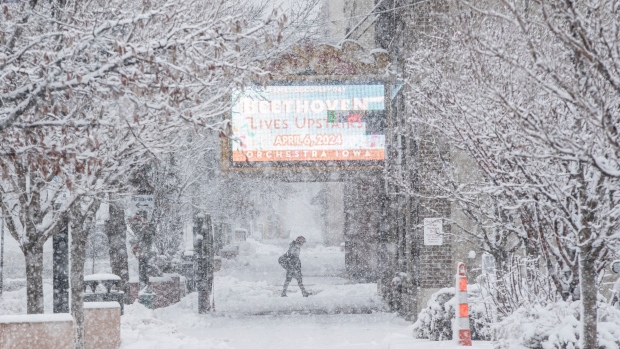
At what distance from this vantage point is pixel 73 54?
5.09m

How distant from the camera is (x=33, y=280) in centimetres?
978

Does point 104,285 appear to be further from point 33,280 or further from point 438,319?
point 438,319

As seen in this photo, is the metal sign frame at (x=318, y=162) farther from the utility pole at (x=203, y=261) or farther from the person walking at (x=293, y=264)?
the person walking at (x=293, y=264)

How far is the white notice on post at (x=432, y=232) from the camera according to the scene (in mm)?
14680

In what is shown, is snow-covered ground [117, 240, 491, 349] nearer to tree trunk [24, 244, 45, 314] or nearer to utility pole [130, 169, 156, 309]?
utility pole [130, 169, 156, 309]

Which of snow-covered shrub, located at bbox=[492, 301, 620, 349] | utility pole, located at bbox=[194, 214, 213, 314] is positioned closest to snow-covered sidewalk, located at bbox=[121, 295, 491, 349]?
utility pole, located at bbox=[194, 214, 213, 314]

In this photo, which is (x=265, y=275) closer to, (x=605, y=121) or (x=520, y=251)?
(x=520, y=251)

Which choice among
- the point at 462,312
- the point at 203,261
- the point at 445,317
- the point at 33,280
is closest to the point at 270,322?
the point at 203,261

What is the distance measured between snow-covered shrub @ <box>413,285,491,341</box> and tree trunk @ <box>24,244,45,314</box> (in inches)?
221

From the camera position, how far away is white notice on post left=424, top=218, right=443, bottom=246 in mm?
14680

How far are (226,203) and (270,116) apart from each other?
17.9m

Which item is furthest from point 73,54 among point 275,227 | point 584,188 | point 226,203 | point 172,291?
point 275,227

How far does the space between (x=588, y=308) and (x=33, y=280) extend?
23.2ft

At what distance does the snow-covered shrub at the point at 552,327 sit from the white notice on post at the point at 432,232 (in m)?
7.57
